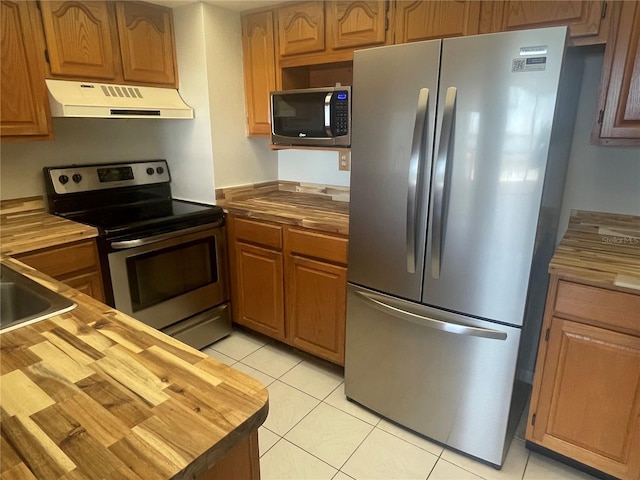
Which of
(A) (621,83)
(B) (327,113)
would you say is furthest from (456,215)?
(B) (327,113)

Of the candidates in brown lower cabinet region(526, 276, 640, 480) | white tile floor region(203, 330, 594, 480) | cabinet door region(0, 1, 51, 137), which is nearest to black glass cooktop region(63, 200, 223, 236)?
cabinet door region(0, 1, 51, 137)

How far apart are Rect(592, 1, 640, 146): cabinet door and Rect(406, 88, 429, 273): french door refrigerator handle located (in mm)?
707

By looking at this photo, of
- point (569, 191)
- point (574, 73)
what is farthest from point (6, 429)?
point (569, 191)

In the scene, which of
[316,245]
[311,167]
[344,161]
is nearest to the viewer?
[316,245]

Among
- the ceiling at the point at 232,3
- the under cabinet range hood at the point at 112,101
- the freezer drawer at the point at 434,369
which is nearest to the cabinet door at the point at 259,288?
the freezer drawer at the point at 434,369

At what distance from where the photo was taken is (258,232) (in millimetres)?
2441

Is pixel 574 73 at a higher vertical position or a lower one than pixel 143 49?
lower

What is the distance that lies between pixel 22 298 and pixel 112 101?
4.33ft

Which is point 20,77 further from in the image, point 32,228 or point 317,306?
point 317,306

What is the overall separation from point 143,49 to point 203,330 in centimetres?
173

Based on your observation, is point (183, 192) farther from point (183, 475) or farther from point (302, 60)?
point (183, 475)

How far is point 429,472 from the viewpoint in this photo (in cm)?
173

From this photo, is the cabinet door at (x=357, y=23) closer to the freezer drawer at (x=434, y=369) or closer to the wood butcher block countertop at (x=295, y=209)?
the wood butcher block countertop at (x=295, y=209)

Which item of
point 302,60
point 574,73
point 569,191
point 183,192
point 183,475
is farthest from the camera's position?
point 183,192
